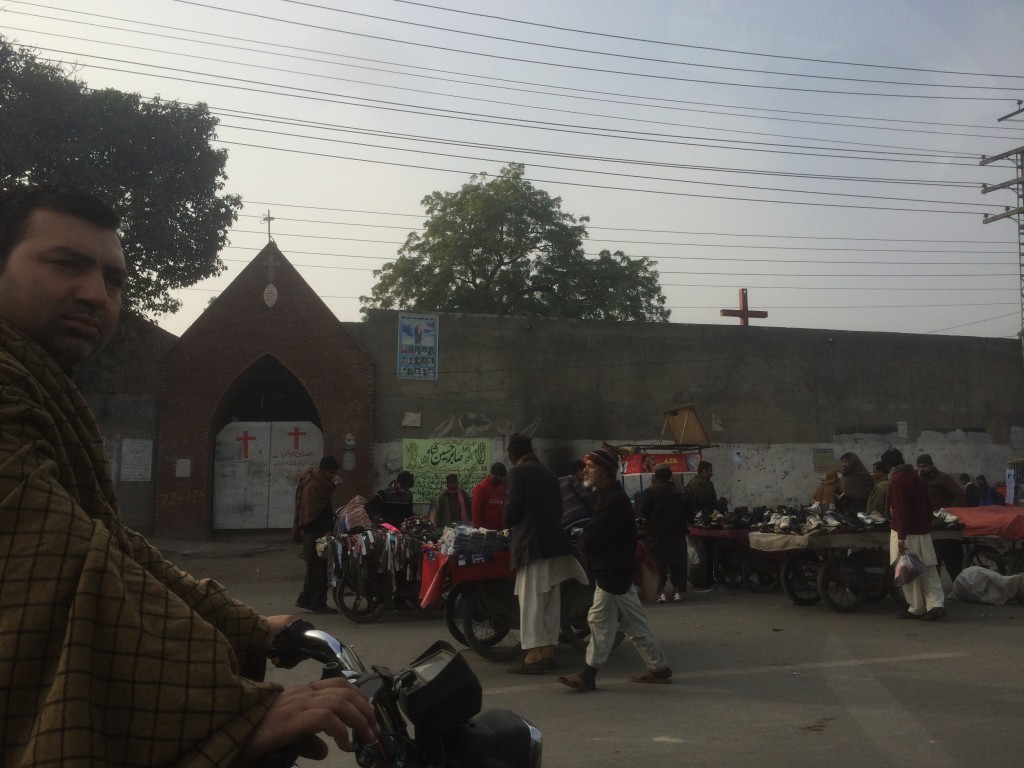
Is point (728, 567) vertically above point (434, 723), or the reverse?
point (434, 723)

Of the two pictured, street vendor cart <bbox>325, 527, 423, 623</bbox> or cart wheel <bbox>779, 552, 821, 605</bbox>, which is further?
cart wheel <bbox>779, 552, 821, 605</bbox>

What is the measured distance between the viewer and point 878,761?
5.16 metres

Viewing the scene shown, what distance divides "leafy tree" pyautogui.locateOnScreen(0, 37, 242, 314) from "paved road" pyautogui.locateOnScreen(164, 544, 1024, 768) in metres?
13.1

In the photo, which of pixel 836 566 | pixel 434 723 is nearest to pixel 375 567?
pixel 836 566

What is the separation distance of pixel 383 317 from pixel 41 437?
21.9 m

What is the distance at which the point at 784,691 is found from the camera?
6.95m

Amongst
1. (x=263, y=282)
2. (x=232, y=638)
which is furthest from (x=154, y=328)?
(x=232, y=638)

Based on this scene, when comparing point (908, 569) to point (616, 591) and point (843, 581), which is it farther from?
point (616, 591)

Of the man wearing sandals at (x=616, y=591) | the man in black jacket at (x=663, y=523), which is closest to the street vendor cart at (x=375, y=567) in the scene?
the man wearing sandals at (x=616, y=591)

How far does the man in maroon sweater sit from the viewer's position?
33.2 ft

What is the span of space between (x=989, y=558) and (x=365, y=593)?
345 inches

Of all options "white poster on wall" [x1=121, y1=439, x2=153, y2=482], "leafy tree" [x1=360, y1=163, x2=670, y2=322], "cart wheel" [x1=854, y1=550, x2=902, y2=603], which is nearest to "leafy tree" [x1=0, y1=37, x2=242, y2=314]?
"white poster on wall" [x1=121, y1=439, x2=153, y2=482]

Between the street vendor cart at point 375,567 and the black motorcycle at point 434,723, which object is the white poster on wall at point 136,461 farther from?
the black motorcycle at point 434,723

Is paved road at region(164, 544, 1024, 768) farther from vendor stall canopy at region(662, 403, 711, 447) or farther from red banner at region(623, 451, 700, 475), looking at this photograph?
vendor stall canopy at region(662, 403, 711, 447)
